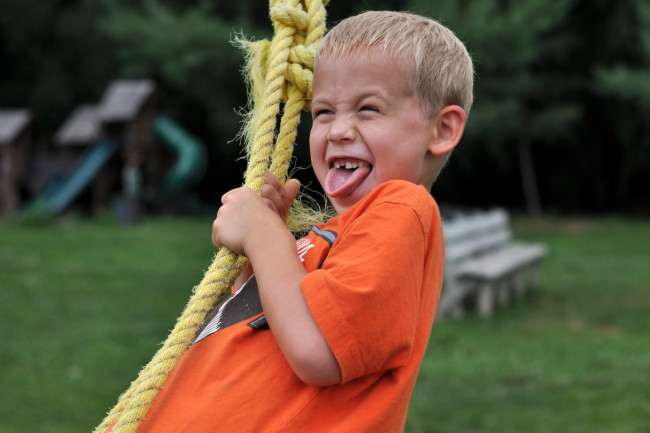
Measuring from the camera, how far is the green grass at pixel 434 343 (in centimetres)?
479

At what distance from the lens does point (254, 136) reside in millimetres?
1794

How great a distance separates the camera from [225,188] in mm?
19766

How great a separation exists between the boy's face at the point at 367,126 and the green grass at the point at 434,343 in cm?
314

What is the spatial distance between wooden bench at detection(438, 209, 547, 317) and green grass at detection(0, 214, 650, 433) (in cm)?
21

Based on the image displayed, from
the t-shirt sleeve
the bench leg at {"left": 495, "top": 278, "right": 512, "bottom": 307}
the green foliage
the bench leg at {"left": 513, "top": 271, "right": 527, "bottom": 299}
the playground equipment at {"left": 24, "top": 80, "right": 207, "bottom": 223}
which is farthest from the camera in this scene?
the playground equipment at {"left": 24, "top": 80, "right": 207, "bottom": 223}

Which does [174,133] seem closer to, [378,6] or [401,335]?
[378,6]

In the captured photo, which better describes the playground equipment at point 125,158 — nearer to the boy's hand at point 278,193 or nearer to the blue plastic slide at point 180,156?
the blue plastic slide at point 180,156

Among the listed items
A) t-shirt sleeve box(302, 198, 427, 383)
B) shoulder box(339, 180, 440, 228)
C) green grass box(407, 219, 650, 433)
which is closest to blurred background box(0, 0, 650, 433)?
green grass box(407, 219, 650, 433)

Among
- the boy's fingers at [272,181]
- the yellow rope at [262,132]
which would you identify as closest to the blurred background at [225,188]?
the yellow rope at [262,132]

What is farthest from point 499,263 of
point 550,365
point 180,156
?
point 180,156

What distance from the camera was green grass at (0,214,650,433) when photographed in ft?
15.7

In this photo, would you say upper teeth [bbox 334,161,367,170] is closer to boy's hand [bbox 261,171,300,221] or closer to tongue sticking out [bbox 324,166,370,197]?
tongue sticking out [bbox 324,166,370,197]

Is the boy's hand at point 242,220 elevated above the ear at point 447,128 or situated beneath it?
situated beneath

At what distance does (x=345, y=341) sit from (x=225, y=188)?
18551mm
